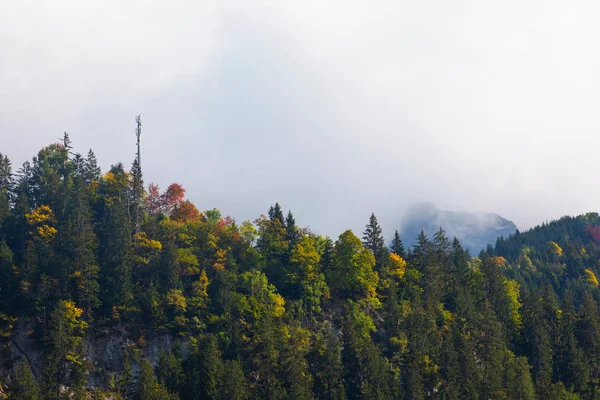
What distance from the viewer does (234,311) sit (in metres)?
86.0

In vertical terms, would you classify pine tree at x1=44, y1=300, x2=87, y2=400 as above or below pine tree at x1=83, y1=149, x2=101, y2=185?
below

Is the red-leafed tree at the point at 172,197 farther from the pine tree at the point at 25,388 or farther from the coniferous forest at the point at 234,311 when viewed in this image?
the pine tree at the point at 25,388

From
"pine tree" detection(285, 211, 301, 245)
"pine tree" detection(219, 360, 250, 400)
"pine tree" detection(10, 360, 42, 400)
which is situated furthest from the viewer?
"pine tree" detection(285, 211, 301, 245)

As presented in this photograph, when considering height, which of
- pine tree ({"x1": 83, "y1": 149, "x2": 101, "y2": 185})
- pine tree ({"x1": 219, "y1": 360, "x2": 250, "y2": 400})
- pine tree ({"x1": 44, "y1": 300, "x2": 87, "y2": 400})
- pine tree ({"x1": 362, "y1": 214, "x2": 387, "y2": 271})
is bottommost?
pine tree ({"x1": 219, "y1": 360, "x2": 250, "y2": 400})

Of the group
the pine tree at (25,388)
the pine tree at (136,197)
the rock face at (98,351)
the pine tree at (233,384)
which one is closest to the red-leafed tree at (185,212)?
the pine tree at (136,197)

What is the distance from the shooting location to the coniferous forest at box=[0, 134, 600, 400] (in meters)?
78.7

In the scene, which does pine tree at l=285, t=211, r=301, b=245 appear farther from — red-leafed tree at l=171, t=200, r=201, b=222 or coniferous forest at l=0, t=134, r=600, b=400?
red-leafed tree at l=171, t=200, r=201, b=222

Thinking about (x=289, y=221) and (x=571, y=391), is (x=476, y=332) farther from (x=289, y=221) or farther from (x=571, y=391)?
(x=289, y=221)

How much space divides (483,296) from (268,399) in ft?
156

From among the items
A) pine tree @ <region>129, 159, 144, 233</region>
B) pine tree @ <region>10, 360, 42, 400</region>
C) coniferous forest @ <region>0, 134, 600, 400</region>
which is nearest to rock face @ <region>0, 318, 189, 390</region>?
coniferous forest @ <region>0, 134, 600, 400</region>

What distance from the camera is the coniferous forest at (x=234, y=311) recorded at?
78.7 m

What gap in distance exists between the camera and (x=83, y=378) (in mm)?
74000

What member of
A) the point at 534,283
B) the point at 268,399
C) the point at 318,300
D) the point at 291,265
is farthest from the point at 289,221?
the point at 534,283

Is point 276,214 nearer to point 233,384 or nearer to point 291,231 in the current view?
point 291,231
